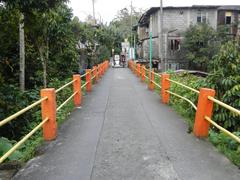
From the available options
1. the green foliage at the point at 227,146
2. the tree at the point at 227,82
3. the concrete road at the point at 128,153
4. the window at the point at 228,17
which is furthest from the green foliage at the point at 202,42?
the green foliage at the point at 227,146

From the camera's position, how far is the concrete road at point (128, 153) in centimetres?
397

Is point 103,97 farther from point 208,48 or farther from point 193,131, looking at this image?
point 208,48

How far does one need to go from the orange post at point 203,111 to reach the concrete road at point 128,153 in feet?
0.67

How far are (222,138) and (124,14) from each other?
8139 cm

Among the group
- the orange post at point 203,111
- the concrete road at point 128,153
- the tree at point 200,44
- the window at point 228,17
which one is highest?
the window at point 228,17

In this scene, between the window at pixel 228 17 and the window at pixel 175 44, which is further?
the window at pixel 228 17

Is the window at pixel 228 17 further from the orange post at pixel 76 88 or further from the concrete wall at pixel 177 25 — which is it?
the orange post at pixel 76 88

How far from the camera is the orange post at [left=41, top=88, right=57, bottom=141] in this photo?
5.35m

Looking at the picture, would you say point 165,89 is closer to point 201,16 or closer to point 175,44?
point 175,44

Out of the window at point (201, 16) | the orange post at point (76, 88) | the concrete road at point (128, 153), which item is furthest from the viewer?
the window at point (201, 16)

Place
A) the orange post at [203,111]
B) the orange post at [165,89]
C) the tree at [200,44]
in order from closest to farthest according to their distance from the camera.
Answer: the orange post at [203,111] → the orange post at [165,89] → the tree at [200,44]

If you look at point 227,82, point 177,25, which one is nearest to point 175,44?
point 177,25

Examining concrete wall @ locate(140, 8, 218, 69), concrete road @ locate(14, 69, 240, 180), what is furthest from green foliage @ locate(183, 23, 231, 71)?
concrete road @ locate(14, 69, 240, 180)

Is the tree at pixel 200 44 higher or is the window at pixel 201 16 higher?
the window at pixel 201 16
